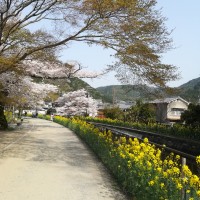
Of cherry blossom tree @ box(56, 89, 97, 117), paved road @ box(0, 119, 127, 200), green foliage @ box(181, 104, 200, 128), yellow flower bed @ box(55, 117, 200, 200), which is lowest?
paved road @ box(0, 119, 127, 200)

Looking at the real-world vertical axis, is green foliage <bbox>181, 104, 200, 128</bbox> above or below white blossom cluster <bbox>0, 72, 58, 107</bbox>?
below

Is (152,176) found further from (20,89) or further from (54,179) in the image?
(20,89)

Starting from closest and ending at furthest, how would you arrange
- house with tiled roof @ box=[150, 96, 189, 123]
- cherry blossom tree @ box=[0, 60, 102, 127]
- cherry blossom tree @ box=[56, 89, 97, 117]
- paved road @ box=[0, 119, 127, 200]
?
1. paved road @ box=[0, 119, 127, 200]
2. cherry blossom tree @ box=[0, 60, 102, 127]
3. cherry blossom tree @ box=[56, 89, 97, 117]
4. house with tiled roof @ box=[150, 96, 189, 123]

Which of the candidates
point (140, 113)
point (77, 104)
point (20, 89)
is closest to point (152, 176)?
point (20, 89)

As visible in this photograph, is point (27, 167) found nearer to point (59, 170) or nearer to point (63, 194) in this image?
point (59, 170)

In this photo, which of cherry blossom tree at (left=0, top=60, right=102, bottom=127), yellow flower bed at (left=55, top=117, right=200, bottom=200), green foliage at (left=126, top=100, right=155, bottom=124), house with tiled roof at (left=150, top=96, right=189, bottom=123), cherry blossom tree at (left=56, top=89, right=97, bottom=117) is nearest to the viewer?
Answer: yellow flower bed at (left=55, top=117, right=200, bottom=200)

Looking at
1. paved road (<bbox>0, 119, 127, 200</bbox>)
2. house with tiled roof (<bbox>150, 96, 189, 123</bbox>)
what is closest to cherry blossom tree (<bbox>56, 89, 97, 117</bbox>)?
house with tiled roof (<bbox>150, 96, 189, 123</bbox>)

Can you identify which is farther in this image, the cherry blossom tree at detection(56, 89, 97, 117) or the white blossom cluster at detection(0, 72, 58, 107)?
the cherry blossom tree at detection(56, 89, 97, 117)

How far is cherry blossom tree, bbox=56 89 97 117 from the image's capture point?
176 feet

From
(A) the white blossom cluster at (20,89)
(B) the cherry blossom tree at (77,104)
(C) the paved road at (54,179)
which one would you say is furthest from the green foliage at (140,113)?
(C) the paved road at (54,179)

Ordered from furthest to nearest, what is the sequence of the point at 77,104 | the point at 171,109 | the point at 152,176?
the point at 171,109 → the point at 77,104 → the point at 152,176

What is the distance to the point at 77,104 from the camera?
5459 centimetres

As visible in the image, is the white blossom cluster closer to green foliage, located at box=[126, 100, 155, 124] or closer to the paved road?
the paved road

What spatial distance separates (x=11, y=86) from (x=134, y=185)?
2012cm
